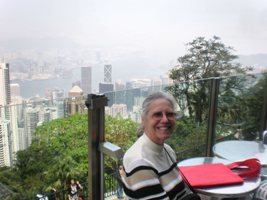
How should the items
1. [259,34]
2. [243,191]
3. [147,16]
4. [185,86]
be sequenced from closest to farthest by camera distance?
[243,191], [185,86], [259,34], [147,16]

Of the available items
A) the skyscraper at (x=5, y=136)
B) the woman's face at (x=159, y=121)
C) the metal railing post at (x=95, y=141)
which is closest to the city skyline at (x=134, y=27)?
the skyscraper at (x=5, y=136)

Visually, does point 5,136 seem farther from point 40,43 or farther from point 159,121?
point 40,43

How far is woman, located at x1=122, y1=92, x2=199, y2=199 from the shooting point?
1.28 meters

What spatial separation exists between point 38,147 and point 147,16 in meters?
12.4

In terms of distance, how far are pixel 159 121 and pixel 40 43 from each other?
10842 mm

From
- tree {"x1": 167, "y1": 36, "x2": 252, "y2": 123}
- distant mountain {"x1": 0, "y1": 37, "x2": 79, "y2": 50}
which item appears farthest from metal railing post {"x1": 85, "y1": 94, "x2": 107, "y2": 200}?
distant mountain {"x1": 0, "y1": 37, "x2": 79, "y2": 50}

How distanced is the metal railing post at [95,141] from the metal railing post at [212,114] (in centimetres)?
157

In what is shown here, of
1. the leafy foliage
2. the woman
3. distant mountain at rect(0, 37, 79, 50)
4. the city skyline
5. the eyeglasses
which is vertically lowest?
the leafy foliage

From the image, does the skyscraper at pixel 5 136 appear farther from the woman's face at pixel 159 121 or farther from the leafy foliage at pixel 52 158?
the woman's face at pixel 159 121

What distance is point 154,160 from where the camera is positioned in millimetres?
1376

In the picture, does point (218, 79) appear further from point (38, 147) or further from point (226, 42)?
point (226, 42)

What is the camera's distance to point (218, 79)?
319 cm

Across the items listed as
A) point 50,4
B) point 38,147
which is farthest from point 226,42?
point 38,147

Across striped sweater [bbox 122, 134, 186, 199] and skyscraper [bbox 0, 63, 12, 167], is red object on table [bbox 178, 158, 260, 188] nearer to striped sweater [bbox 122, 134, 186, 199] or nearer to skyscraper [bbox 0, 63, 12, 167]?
striped sweater [bbox 122, 134, 186, 199]
